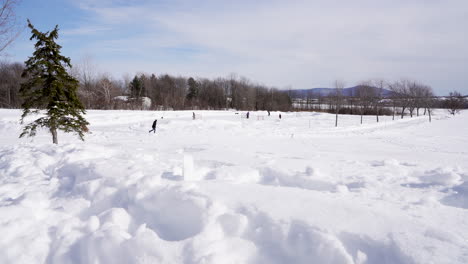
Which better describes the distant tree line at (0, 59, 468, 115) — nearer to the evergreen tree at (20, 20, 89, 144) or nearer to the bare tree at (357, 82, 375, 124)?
the bare tree at (357, 82, 375, 124)

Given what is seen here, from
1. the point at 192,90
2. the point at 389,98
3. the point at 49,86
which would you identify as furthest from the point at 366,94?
the point at 192,90

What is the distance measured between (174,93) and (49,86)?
63.7 metres

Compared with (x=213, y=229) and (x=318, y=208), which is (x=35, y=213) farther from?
(x=318, y=208)

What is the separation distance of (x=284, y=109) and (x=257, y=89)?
14455 millimetres

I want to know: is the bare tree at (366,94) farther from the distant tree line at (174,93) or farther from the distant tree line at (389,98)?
the distant tree line at (174,93)

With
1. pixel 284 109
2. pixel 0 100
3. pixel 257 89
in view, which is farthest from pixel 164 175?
pixel 257 89

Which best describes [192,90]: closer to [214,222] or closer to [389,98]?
[389,98]

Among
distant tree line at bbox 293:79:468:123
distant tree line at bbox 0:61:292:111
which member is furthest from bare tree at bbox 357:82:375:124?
A: distant tree line at bbox 0:61:292:111

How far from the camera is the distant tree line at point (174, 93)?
166 feet

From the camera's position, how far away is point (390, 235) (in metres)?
2.57

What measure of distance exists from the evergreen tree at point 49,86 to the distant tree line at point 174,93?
37523 millimetres

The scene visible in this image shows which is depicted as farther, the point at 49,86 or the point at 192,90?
the point at 192,90

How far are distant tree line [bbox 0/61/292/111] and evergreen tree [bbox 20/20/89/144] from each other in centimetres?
3752

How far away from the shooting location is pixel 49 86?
43.4ft
